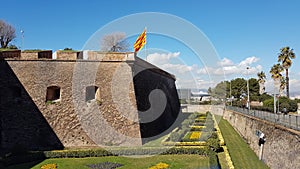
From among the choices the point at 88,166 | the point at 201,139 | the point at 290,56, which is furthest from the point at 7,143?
the point at 290,56

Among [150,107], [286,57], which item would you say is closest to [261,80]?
[286,57]

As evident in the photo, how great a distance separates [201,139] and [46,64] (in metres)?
10.3

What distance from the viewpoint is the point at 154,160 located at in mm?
13578

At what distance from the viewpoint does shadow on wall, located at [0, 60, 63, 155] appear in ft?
51.0

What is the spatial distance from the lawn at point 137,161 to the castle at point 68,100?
2.47 meters

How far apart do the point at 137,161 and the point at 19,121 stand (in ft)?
23.0

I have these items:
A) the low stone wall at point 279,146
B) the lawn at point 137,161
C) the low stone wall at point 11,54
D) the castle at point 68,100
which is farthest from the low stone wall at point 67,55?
the low stone wall at point 279,146

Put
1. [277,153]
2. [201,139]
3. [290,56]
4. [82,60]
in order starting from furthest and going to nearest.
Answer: [290,56] → [201,139] → [82,60] → [277,153]

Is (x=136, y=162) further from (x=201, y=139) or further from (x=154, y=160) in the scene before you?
(x=201, y=139)

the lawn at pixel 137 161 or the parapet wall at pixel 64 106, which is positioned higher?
the parapet wall at pixel 64 106

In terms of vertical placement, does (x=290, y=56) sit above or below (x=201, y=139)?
above

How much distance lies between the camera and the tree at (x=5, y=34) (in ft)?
87.1

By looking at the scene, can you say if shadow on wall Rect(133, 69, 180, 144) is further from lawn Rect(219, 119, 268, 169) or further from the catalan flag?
lawn Rect(219, 119, 268, 169)

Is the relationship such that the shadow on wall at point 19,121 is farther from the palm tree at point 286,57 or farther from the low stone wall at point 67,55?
the palm tree at point 286,57
